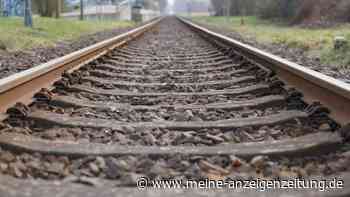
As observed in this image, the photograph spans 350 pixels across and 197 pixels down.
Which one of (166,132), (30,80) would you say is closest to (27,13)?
(30,80)

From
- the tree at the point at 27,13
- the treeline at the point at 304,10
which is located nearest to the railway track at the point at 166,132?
the tree at the point at 27,13

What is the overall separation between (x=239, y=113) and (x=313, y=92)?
52 cm

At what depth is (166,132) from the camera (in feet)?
8.57

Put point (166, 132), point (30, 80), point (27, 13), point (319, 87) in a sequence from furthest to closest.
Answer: point (27, 13) < point (30, 80) < point (319, 87) < point (166, 132)

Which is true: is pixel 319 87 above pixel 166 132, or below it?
above

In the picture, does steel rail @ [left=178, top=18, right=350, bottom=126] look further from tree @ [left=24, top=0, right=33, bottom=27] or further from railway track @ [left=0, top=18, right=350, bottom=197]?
tree @ [left=24, top=0, right=33, bottom=27]

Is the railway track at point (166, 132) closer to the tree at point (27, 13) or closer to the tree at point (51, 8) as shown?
the tree at point (27, 13)

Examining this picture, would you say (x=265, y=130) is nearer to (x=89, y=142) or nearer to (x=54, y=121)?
A: (x=89, y=142)

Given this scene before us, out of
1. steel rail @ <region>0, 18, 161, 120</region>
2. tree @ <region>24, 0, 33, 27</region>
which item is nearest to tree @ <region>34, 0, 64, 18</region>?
tree @ <region>24, 0, 33, 27</region>

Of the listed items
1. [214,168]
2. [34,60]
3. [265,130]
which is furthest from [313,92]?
[34,60]

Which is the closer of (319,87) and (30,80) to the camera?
(319,87)

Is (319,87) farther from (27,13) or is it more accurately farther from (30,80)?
(27,13)

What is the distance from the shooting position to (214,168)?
79.3 inches

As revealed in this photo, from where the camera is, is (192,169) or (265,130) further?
(265,130)
